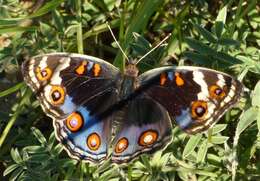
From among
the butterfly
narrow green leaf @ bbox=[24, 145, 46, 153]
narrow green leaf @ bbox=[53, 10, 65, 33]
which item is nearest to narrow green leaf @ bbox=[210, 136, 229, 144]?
the butterfly

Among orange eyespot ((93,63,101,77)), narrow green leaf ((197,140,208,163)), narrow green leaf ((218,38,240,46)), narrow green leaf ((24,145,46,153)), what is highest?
narrow green leaf ((218,38,240,46))

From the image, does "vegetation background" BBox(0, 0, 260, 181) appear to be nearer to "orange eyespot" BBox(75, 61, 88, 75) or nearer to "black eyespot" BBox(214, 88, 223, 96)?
"black eyespot" BBox(214, 88, 223, 96)

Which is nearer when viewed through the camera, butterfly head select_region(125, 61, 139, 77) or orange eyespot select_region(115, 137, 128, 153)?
orange eyespot select_region(115, 137, 128, 153)

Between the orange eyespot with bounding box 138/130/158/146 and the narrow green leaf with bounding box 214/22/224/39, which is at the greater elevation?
the narrow green leaf with bounding box 214/22/224/39

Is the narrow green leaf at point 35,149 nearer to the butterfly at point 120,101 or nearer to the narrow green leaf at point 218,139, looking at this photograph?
the butterfly at point 120,101

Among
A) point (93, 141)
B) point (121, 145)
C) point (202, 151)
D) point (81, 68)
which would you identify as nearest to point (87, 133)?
point (93, 141)

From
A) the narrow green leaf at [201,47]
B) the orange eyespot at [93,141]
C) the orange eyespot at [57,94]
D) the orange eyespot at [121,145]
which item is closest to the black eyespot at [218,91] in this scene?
the narrow green leaf at [201,47]
